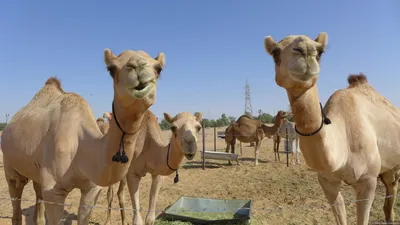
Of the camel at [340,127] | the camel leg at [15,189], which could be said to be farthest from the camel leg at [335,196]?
the camel leg at [15,189]

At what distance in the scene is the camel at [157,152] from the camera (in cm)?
472

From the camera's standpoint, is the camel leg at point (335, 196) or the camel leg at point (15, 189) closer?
the camel leg at point (335, 196)

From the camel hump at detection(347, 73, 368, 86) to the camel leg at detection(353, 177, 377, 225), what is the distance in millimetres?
1598

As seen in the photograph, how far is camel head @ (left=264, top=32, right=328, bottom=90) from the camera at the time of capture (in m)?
2.43

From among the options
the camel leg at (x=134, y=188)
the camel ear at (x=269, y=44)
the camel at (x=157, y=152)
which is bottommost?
the camel leg at (x=134, y=188)

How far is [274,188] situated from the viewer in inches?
354

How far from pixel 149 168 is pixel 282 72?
12.1 feet

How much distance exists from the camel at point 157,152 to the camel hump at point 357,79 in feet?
7.92

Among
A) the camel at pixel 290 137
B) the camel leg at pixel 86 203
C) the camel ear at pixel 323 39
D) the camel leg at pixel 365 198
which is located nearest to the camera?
the camel ear at pixel 323 39

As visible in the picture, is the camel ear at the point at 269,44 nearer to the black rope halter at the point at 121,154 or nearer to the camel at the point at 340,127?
the camel at the point at 340,127

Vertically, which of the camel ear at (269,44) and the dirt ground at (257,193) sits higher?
the camel ear at (269,44)

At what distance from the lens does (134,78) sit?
2.37 m

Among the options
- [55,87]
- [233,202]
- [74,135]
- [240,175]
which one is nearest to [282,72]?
[74,135]

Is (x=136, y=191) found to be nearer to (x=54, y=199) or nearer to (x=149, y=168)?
(x=149, y=168)
